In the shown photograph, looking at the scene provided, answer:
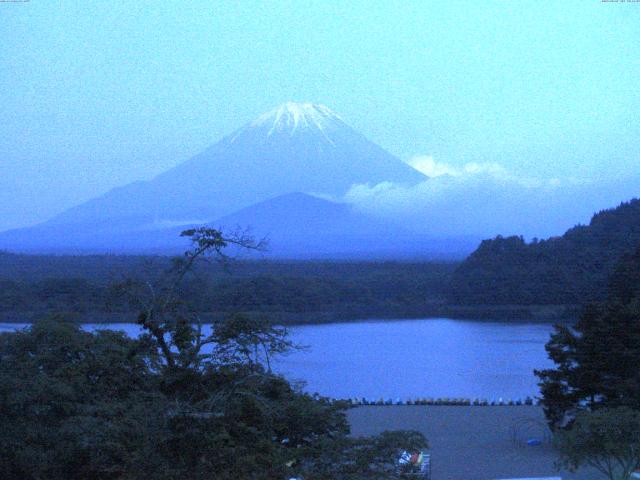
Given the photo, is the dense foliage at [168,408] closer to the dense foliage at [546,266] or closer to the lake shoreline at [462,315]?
the lake shoreline at [462,315]

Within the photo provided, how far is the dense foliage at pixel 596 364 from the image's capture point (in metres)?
10.0

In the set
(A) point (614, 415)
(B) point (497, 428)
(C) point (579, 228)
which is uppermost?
(C) point (579, 228)

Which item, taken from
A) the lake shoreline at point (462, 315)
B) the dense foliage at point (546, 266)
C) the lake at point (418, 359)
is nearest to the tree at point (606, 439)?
the lake at point (418, 359)

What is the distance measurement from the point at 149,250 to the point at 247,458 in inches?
1346

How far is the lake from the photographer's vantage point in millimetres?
17109

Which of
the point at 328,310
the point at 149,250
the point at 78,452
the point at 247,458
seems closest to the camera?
the point at 247,458

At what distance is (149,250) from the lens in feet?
125

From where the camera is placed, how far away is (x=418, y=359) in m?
21.7

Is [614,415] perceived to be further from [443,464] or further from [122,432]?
[122,432]

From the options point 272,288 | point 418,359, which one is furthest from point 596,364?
Answer: point 272,288

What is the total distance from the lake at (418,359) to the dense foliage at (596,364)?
447 centimetres

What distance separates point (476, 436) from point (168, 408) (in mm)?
7604

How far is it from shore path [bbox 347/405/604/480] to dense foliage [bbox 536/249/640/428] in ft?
2.56

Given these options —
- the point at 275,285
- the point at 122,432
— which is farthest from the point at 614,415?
the point at 275,285
